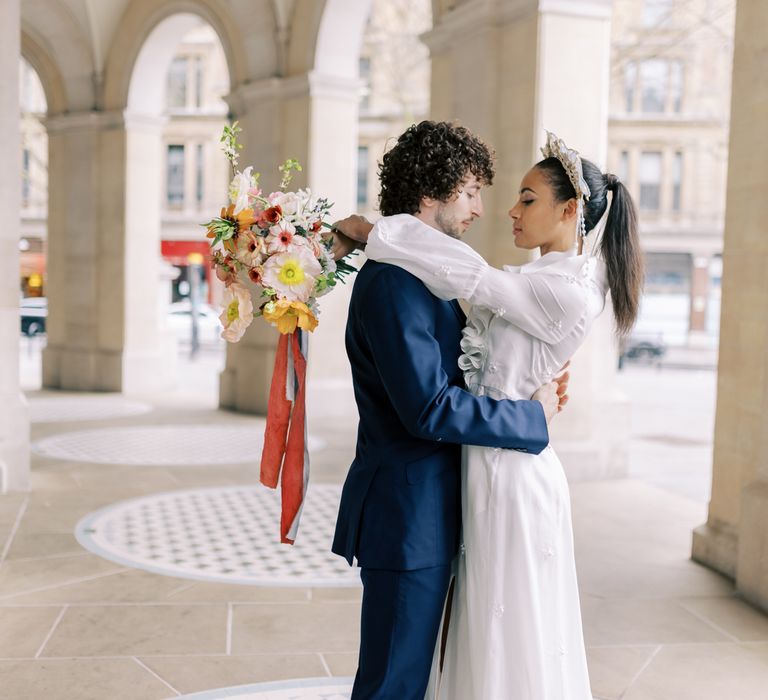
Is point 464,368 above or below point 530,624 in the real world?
above

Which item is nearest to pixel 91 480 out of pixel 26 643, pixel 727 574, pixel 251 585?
pixel 251 585

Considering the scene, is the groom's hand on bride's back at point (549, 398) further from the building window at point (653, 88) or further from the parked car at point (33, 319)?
the building window at point (653, 88)

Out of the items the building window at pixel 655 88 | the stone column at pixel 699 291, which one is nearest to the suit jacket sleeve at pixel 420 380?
the stone column at pixel 699 291

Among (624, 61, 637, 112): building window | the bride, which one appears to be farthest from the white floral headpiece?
(624, 61, 637, 112): building window

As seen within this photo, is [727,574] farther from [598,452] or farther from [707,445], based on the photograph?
[707,445]

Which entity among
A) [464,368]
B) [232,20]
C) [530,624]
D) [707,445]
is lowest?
[707,445]

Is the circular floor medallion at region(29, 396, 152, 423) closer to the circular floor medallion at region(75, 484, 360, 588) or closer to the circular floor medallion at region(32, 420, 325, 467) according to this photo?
the circular floor medallion at region(32, 420, 325, 467)

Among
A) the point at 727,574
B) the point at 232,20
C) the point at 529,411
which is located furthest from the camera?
the point at 232,20

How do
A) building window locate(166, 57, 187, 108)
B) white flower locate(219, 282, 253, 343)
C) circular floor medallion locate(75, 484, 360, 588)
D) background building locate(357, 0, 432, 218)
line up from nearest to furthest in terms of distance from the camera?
white flower locate(219, 282, 253, 343), circular floor medallion locate(75, 484, 360, 588), background building locate(357, 0, 432, 218), building window locate(166, 57, 187, 108)

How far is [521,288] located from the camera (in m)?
2.45

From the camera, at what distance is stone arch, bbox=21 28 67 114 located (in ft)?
47.1

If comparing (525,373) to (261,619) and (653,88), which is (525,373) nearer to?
(261,619)

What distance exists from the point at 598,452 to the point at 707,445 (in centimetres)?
305

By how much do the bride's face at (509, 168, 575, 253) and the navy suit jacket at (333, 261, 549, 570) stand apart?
0.31 metres
